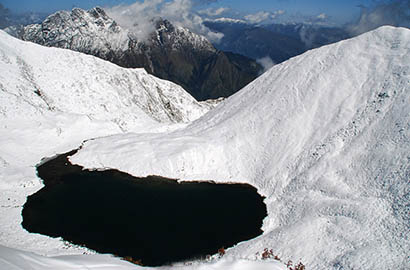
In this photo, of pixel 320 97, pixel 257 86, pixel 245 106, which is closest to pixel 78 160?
pixel 245 106

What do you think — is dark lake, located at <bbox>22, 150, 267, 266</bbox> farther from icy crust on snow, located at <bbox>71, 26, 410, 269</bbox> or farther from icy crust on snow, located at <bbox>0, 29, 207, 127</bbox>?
icy crust on snow, located at <bbox>0, 29, 207, 127</bbox>

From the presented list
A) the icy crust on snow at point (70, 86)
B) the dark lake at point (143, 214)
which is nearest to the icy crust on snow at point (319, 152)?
the dark lake at point (143, 214)

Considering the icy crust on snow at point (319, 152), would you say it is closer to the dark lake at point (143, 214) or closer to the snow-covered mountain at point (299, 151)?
the snow-covered mountain at point (299, 151)

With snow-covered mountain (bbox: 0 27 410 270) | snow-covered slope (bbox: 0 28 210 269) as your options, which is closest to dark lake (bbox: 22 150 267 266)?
snow-covered mountain (bbox: 0 27 410 270)

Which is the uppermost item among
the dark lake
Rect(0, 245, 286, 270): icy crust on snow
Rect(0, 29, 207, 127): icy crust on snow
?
Rect(0, 245, 286, 270): icy crust on snow

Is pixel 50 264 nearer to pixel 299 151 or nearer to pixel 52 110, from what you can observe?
pixel 299 151

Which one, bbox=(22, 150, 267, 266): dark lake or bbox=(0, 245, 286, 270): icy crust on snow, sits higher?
bbox=(0, 245, 286, 270): icy crust on snow

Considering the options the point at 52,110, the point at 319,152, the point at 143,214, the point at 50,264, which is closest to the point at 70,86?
the point at 52,110

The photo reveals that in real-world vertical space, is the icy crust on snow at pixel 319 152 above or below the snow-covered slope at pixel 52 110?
above
